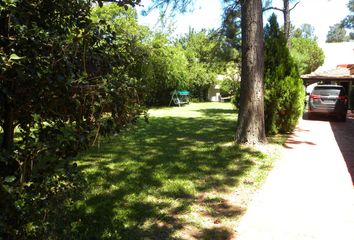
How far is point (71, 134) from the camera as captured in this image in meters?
2.50

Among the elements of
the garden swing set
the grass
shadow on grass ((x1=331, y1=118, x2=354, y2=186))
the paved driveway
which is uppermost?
the garden swing set

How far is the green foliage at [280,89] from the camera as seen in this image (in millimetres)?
11984

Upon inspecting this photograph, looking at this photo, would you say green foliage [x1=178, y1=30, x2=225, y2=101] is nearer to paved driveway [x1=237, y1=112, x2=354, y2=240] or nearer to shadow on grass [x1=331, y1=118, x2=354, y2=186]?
shadow on grass [x1=331, y1=118, x2=354, y2=186]

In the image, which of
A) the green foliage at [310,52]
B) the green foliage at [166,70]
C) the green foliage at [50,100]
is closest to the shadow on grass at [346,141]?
the green foliage at [50,100]

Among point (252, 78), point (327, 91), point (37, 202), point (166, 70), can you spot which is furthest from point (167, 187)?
point (166, 70)

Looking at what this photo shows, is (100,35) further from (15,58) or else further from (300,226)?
(300,226)

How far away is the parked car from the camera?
17359mm

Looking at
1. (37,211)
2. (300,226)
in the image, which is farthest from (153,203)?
(37,211)

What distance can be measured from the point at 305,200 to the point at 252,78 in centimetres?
448

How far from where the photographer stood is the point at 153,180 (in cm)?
658

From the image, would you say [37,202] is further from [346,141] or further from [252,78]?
[346,141]

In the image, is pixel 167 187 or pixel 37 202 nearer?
pixel 37 202

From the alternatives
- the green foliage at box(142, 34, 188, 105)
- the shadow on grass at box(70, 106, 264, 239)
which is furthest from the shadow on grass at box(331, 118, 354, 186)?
the green foliage at box(142, 34, 188, 105)

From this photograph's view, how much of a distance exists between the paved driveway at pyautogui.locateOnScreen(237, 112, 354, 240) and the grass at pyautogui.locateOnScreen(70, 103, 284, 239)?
26 cm
